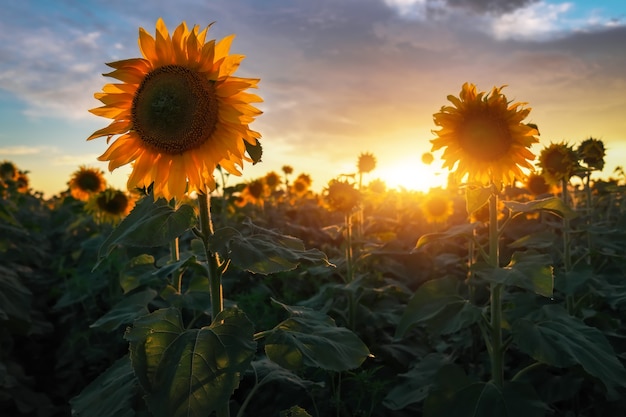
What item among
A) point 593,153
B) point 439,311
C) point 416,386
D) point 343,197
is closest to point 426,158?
point 343,197

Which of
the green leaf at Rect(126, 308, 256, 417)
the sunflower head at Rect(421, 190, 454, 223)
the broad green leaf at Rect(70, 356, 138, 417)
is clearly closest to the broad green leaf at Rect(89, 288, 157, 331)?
the broad green leaf at Rect(70, 356, 138, 417)

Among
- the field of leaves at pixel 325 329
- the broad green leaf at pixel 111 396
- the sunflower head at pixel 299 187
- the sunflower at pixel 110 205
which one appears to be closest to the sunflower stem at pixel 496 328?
the field of leaves at pixel 325 329

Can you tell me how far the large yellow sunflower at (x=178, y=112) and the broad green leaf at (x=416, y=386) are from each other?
1.71 meters

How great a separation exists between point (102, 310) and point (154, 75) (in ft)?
14.5

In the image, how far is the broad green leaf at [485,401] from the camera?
8.75 feet

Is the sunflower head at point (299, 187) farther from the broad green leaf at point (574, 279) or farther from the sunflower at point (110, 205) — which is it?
the broad green leaf at point (574, 279)

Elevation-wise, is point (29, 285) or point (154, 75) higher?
point (154, 75)

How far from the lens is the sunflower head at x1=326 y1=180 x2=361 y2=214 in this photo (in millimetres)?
5344

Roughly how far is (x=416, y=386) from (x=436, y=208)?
4437 millimetres

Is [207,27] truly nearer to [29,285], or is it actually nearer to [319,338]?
[319,338]

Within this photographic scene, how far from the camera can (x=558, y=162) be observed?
4594 millimetres

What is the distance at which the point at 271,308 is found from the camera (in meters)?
4.80

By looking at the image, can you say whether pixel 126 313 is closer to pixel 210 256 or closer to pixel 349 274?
pixel 210 256

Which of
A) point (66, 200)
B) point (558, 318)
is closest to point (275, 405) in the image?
point (558, 318)
